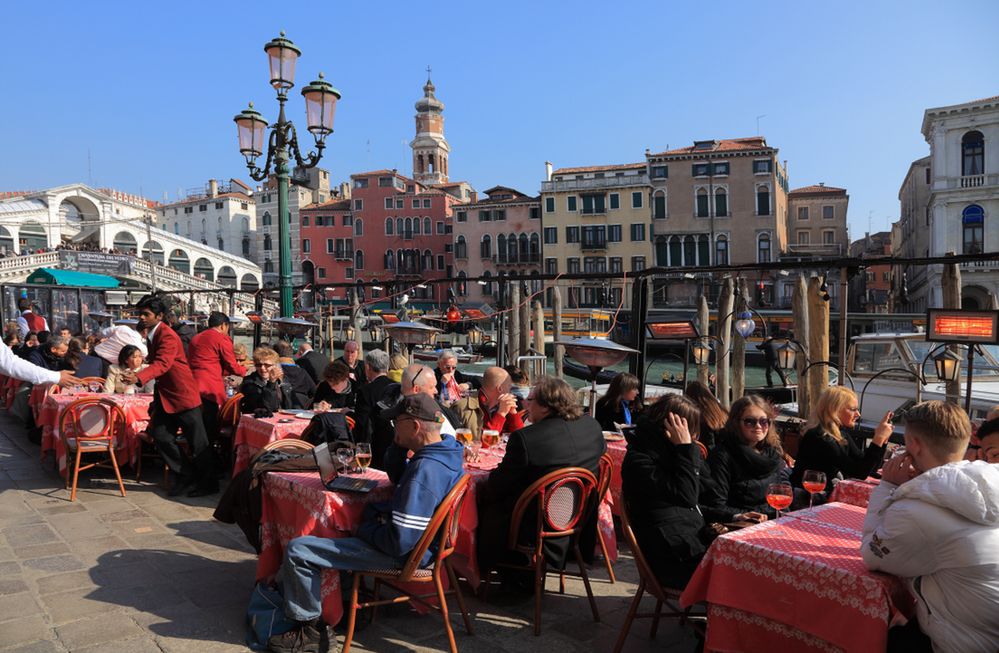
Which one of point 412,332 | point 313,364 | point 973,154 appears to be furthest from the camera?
point 973,154

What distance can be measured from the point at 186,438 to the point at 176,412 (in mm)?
250

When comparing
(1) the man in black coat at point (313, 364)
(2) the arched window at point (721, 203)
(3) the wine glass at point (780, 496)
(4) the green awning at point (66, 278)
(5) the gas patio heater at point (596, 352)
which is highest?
(2) the arched window at point (721, 203)

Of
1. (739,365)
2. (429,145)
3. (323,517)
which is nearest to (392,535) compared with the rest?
(323,517)

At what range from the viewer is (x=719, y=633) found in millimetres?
2486

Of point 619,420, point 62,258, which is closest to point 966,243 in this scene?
point 619,420

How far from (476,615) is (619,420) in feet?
7.48

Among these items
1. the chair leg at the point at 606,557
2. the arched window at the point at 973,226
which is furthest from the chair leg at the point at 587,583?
the arched window at the point at 973,226

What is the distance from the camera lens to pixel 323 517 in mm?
3162

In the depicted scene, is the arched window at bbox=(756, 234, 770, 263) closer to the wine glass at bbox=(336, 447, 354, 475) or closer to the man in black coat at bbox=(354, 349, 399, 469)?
the man in black coat at bbox=(354, 349, 399, 469)

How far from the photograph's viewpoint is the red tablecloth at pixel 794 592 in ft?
7.10

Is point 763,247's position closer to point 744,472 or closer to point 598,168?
point 598,168

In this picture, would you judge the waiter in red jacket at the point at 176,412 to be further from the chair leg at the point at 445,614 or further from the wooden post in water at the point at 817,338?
the wooden post in water at the point at 817,338

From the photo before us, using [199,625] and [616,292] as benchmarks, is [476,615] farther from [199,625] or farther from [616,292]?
[616,292]

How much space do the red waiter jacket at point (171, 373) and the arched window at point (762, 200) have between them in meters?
43.5
